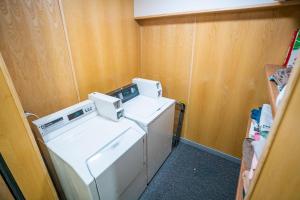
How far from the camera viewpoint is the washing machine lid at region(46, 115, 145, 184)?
97 cm

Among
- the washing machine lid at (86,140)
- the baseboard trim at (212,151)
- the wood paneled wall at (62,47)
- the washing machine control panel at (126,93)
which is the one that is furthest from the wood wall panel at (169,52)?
the washing machine lid at (86,140)

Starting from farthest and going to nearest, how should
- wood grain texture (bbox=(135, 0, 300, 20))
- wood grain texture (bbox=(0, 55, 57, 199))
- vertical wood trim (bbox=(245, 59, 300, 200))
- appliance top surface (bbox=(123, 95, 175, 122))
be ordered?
appliance top surface (bbox=(123, 95, 175, 122)), wood grain texture (bbox=(135, 0, 300, 20)), wood grain texture (bbox=(0, 55, 57, 199)), vertical wood trim (bbox=(245, 59, 300, 200))

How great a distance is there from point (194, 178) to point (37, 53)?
204 centimetres

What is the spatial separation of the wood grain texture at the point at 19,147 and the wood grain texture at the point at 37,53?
42 cm

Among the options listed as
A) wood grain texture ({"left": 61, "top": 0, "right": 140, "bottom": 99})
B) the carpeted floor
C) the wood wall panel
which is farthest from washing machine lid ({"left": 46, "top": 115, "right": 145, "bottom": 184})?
the wood wall panel

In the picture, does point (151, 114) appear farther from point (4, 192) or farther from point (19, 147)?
point (4, 192)

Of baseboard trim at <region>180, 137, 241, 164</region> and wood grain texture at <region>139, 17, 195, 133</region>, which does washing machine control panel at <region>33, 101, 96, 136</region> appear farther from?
baseboard trim at <region>180, 137, 241, 164</region>

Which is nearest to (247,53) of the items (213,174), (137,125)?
(137,125)

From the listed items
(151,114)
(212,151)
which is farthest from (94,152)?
(212,151)

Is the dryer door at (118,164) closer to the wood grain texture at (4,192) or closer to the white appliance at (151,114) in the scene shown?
the white appliance at (151,114)

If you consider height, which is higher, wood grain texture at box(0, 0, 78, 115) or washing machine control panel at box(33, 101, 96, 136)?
wood grain texture at box(0, 0, 78, 115)

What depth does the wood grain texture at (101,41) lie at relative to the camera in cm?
138

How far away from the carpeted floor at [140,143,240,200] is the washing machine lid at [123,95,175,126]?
0.86m

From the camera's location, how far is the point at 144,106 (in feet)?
5.54
